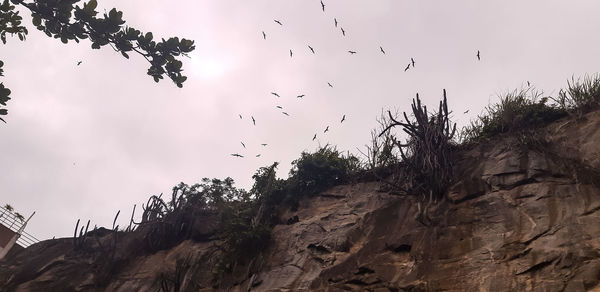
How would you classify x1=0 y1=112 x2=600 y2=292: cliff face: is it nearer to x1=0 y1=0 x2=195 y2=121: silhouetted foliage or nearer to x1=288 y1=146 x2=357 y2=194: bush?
x1=288 y1=146 x2=357 y2=194: bush

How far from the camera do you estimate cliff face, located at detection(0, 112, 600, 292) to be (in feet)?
26.2

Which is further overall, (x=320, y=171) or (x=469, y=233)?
(x=320, y=171)

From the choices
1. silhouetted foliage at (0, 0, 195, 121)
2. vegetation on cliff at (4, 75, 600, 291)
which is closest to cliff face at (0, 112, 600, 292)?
vegetation on cliff at (4, 75, 600, 291)

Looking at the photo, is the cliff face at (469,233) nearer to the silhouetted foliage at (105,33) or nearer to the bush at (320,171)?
the bush at (320,171)

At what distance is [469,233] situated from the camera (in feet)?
30.6

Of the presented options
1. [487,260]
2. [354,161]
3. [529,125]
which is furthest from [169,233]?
[529,125]

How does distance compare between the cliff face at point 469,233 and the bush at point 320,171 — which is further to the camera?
the bush at point 320,171

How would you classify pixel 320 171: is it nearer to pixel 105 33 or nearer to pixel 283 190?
pixel 283 190

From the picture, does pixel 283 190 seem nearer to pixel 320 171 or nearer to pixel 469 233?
pixel 320 171

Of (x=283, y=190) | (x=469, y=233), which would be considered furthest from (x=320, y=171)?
(x=469, y=233)

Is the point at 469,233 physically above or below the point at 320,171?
below

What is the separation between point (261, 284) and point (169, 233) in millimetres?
5776

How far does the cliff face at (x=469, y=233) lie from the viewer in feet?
26.2

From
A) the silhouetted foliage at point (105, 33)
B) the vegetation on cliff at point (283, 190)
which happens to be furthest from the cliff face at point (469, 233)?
the silhouetted foliage at point (105, 33)
